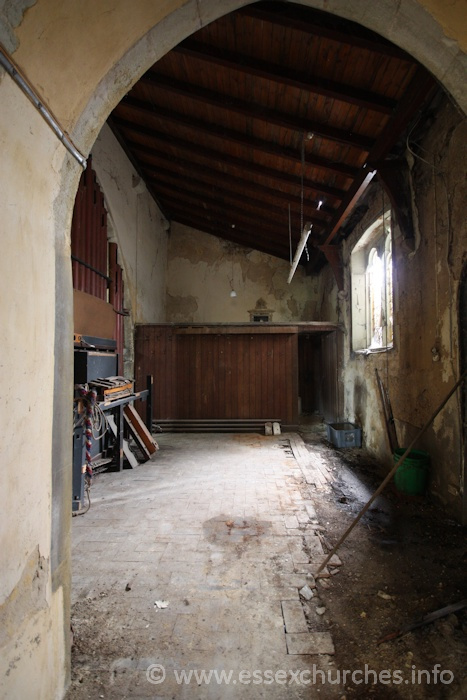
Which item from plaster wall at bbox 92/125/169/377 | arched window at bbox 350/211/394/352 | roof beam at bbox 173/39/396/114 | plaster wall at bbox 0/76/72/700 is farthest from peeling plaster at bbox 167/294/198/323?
plaster wall at bbox 0/76/72/700

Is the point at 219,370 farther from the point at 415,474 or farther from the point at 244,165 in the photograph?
the point at 415,474

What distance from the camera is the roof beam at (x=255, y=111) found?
4605mm

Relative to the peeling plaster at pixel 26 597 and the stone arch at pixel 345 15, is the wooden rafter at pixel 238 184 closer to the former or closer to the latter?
the stone arch at pixel 345 15

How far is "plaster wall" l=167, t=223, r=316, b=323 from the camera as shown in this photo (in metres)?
11.0

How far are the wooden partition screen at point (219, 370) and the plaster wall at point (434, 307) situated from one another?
9.29ft

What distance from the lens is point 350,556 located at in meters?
2.83

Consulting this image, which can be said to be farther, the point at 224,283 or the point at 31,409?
the point at 224,283

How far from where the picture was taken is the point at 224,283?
1109cm

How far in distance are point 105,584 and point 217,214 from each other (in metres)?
8.80

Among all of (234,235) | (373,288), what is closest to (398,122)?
(373,288)

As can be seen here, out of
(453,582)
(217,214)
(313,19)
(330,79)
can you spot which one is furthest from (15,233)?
(217,214)

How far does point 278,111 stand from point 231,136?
1076mm

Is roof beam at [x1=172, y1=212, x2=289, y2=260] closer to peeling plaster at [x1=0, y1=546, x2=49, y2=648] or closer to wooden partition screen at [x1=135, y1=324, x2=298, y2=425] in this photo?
wooden partition screen at [x1=135, y1=324, x2=298, y2=425]

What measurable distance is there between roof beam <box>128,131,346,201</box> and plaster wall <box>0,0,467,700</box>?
4486mm
